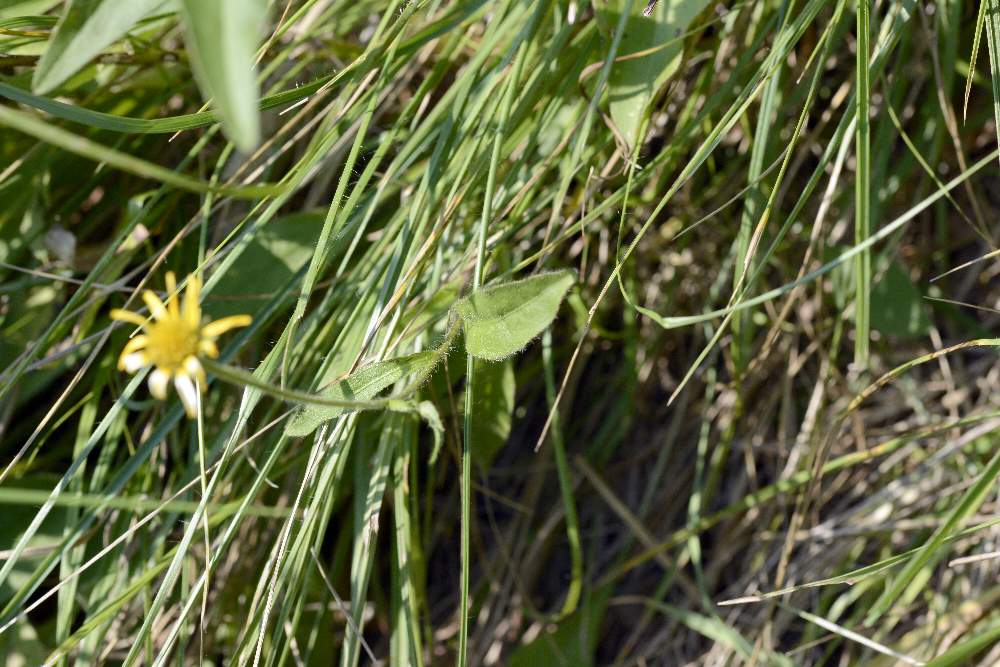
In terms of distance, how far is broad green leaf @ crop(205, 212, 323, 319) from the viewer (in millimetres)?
761

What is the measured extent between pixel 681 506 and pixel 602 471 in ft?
0.34

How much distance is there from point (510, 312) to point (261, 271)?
304 mm

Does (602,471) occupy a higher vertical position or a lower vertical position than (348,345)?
lower

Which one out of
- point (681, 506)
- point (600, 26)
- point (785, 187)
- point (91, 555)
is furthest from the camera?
point (681, 506)

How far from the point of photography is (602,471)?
1.06 m

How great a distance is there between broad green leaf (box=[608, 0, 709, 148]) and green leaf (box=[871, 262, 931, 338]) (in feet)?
1.28

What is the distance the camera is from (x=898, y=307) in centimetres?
92

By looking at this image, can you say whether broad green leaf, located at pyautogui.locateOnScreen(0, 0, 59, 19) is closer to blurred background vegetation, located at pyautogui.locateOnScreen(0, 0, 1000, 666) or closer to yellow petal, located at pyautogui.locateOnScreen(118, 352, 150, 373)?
blurred background vegetation, located at pyautogui.locateOnScreen(0, 0, 1000, 666)

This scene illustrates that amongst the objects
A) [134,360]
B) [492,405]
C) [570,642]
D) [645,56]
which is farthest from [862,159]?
[570,642]

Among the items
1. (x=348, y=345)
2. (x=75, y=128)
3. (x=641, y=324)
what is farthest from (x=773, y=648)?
(x=75, y=128)

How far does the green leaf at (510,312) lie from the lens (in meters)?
0.55

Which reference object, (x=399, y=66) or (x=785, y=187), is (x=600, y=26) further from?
(x=785, y=187)

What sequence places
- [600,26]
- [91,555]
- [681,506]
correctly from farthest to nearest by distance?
[681,506] < [91,555] < [600,26]

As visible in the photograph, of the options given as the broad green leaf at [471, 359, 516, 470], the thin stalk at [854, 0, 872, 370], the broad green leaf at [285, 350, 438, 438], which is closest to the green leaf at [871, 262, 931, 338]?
the thin stalk at [854, 0, 872, 370]
